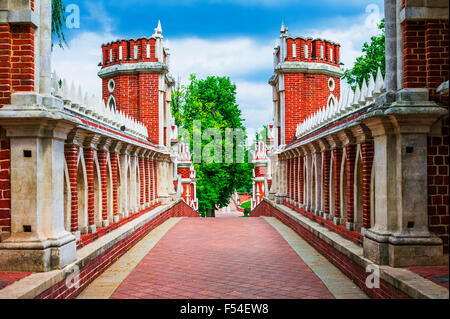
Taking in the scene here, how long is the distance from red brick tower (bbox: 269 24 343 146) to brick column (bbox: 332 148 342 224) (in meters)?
8.19

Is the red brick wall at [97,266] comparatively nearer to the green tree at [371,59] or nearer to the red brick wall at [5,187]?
the red brick wall at [5,187]

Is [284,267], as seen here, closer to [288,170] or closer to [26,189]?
[26,189]

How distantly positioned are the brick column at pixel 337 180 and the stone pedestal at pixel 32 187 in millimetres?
5646

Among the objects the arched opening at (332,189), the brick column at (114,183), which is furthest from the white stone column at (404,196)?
the brick column at (114,183)

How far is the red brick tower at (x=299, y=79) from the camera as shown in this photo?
18141 millimetres

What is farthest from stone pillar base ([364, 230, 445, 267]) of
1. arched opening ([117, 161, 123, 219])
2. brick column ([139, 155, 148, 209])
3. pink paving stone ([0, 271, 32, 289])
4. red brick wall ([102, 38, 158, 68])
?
red brick wall ([102, 38, 158, 68])

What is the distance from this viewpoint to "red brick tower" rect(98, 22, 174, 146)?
58.9 ft

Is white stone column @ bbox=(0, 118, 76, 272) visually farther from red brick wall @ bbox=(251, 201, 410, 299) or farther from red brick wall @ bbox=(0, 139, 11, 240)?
red brick wall @ bbox=(251, 201, 410, 299)

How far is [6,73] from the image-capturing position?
5910 millimetres

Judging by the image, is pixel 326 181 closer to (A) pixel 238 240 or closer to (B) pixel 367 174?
(A) pixel 238 240

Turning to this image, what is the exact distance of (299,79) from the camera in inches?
719

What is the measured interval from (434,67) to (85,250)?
18.7 feet
